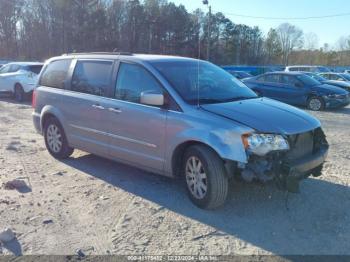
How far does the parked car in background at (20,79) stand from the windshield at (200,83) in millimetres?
11713

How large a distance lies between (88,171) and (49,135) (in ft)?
4.31

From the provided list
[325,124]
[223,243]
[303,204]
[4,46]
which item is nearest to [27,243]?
[223,243]

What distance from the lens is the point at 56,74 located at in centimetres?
720

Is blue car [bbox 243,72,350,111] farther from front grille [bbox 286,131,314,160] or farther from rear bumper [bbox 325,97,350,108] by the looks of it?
front grille [bbox 286,131,314,160]

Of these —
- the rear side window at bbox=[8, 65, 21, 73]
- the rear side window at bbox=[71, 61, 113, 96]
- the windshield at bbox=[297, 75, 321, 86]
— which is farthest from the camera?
the rear side window at bbox=[8, 65, 21, 73]

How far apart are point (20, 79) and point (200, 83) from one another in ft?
41.0

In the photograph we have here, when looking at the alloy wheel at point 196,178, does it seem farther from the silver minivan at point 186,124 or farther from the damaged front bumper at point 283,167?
the damaged front bumper at point 283,167

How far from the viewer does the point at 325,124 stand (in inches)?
463

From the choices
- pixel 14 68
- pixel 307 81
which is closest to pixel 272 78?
pixel 307 81

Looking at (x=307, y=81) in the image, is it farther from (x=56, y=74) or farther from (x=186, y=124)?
(x=186, y=124)

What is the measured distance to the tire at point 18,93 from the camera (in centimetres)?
1648

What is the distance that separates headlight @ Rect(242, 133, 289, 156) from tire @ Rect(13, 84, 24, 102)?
13.9 metres

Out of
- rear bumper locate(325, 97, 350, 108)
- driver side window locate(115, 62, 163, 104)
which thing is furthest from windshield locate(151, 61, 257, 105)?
rear bumper locate(325, 97, 350, 108)

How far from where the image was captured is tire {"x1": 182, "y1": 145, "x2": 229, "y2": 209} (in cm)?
466
